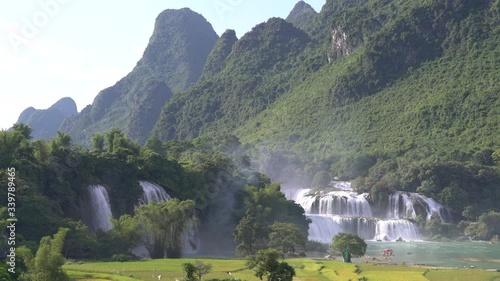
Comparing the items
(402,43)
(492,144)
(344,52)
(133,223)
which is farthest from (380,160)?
(133,223)

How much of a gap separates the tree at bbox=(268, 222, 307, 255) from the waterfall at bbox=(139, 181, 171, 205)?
39.6 feet

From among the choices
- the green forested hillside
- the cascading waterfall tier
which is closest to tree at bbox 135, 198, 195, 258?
the cascading waterfall tier

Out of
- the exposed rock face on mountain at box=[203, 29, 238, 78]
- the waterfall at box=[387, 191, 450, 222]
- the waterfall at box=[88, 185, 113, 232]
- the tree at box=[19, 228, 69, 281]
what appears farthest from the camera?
the exposed rock face on mountain at box=[203, 29, 238, 78]

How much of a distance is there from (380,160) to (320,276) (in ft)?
203

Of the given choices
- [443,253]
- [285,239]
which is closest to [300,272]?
[285,239]

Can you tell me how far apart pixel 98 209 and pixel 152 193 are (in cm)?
667

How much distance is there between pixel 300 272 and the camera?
115 ft

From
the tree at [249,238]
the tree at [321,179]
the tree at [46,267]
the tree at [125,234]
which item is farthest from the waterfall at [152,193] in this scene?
the tree at [321,179]

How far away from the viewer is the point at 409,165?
82438mm

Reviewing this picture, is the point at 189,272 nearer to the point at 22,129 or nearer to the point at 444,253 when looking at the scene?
the point at 22,129

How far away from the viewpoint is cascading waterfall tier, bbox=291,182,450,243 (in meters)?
68.6

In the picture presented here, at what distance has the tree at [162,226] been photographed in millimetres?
42625

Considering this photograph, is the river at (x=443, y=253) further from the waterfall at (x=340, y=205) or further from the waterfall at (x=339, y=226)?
the waterfall at (x=340, y=205)

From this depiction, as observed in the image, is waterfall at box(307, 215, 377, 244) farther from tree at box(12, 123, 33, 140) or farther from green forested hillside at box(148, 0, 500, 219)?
tree at box(12, 123, 33, 140)
